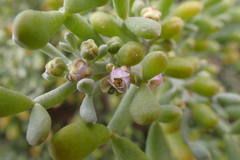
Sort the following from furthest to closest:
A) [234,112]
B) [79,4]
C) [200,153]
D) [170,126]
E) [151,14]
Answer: [234,112] < [170,126] < [200,153] < [151,14] < [79,4]

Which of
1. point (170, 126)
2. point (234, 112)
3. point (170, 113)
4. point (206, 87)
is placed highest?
point (170, 113)

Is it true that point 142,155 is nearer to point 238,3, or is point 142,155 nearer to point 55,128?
point 55,128

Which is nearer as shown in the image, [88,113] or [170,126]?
[88,113]

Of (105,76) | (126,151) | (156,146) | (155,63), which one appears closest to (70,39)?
(105,76)

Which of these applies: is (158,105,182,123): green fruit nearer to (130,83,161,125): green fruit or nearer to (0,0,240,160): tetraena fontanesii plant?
(0,0,240,160): tetraena fontanesii plant

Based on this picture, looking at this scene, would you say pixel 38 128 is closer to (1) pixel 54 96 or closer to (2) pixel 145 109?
(1) pixel 54 96

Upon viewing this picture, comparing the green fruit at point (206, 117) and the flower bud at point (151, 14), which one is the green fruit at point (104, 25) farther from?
the green fruit at point (206, 117)

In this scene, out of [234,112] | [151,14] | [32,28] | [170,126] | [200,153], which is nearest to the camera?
[32,28]

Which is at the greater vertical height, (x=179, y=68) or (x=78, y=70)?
(x=78, y=70)
